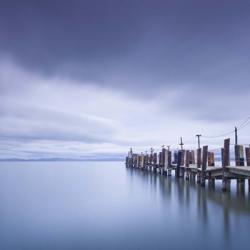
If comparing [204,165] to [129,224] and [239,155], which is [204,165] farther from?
[129,224]

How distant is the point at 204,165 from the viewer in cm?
3616

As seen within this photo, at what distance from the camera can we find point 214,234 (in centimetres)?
1722

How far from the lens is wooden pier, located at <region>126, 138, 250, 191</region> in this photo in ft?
98.7

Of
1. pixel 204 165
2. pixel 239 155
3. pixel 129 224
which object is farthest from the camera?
pixel 204 165

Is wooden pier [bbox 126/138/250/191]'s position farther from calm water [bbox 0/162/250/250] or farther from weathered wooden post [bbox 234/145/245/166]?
calm water [bbox 0/162/250/250]

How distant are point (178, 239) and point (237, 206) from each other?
31.7 ft

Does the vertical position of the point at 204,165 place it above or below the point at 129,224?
above

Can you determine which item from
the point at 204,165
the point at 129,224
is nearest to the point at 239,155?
the point at 204,165

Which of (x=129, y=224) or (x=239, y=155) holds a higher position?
(x=239, y=155)

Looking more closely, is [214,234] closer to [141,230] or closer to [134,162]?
[141,230]

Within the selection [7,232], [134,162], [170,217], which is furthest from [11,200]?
[134,162]

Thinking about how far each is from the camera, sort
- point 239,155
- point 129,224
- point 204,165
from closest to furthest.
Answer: point 129,224, point 239,155, point 204,165

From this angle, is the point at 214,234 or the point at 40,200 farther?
the point at 40,200

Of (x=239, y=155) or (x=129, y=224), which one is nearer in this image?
(x=129, y=224)
